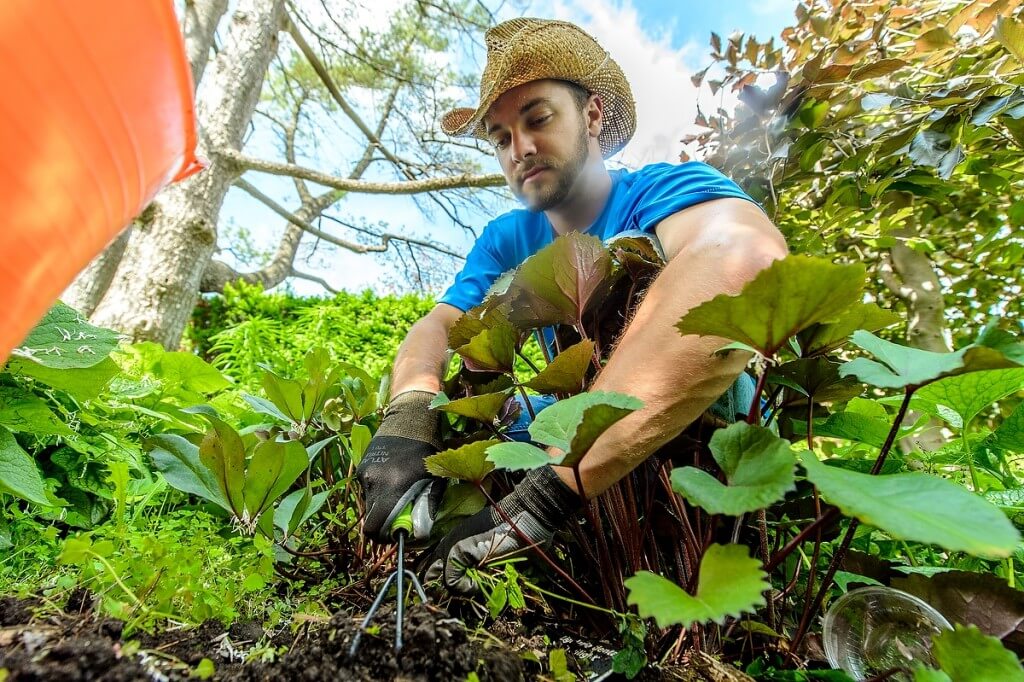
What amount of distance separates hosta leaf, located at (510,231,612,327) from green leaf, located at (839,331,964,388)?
299mm

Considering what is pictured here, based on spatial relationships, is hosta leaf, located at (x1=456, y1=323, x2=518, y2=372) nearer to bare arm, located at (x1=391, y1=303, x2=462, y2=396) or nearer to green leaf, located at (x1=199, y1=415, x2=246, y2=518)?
green leaf, located at (x1=199, y1=415, x2=246, y2=518)

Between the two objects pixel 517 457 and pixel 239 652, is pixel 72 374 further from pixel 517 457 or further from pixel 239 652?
pixel 517 457

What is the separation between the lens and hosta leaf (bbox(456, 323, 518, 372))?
2.15 ft

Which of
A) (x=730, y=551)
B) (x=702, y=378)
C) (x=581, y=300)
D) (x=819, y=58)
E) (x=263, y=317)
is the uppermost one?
(x=263, y=317)

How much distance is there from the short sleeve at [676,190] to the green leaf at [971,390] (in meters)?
0.53

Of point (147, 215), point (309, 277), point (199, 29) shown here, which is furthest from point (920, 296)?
point (309, 277)

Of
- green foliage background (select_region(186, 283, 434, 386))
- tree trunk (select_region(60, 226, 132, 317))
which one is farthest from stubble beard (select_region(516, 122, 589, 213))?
tree trunk (select_region(60, 226, 132, 317))

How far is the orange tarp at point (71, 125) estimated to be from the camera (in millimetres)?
323

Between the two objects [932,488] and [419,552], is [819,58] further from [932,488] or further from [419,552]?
[419,552]

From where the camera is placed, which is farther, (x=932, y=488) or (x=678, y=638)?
(x=678, y=638)

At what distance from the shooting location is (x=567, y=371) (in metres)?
0.58

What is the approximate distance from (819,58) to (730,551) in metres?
1.16

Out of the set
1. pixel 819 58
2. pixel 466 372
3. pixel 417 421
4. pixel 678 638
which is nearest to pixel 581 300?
pixel 466 372

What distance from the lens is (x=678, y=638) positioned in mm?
535
